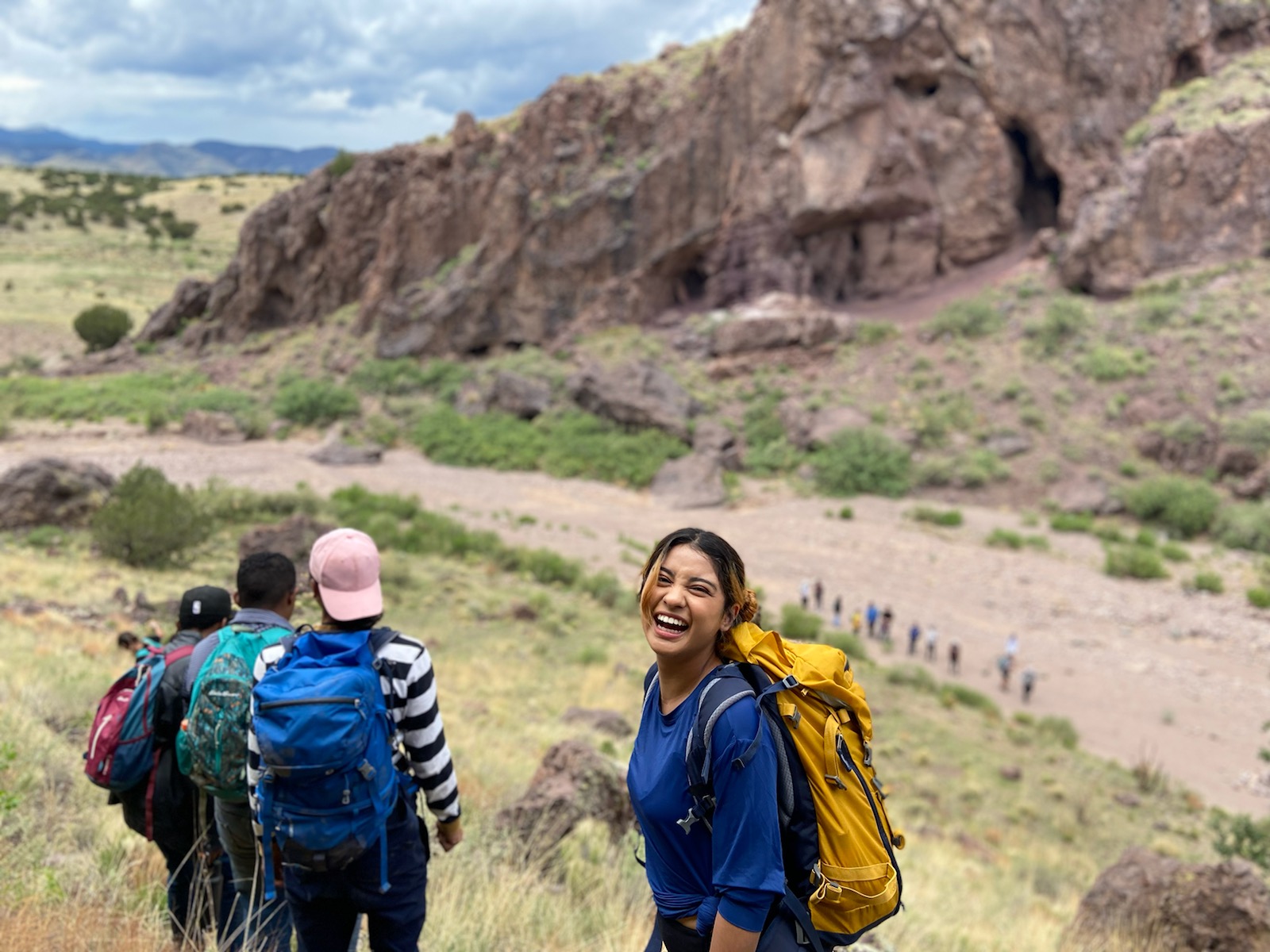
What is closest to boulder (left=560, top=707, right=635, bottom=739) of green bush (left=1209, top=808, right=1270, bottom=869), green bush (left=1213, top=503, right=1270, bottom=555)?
green bush (left=1209, top=808, right=1270, bottom=869)

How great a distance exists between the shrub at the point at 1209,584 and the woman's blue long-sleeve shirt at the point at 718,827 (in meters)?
20.9

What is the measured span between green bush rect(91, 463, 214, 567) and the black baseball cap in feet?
43.1

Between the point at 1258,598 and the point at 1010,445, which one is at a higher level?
the point at 1010,445

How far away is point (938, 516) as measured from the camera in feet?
74.9

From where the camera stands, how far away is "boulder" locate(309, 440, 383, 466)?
27469mm

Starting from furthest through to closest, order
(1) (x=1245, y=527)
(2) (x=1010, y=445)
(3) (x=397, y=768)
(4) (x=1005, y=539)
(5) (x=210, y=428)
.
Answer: (5) (x=210, y=428), (2) (x=1010, y=445), (4) (x=1005, y=539), (1) (x=1245, y=527), (3) (x=397, y=768)

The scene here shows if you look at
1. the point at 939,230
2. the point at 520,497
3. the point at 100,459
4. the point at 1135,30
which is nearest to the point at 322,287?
the point at 100,459

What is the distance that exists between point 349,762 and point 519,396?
28845 millimetres

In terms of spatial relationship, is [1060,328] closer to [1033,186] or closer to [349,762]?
[1033,186]

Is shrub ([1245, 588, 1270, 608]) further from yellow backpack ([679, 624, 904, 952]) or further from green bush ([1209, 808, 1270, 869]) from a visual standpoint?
yellow backpack ([679, 624, 904, 952])

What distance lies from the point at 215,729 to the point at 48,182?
286 ft

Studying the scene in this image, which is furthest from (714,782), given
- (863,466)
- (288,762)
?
(863,466)

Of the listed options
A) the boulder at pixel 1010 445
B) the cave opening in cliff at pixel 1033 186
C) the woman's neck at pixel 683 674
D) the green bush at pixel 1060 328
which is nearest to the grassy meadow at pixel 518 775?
the woman's neck at pixel 683 674

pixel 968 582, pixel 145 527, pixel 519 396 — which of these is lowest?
pixel 968 582
